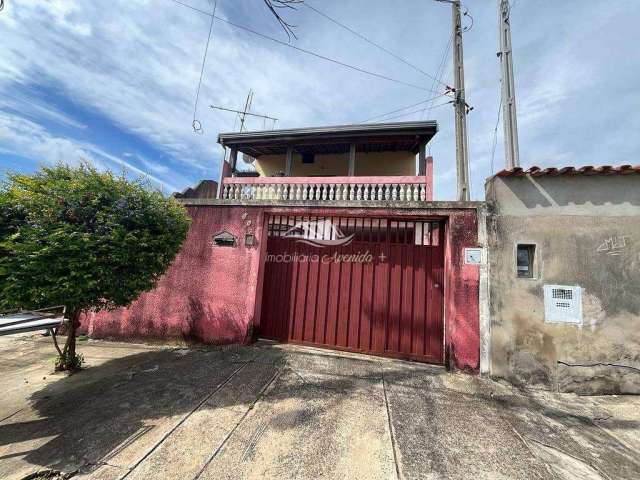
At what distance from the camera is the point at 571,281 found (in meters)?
3.90

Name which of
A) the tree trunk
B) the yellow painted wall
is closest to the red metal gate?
the tree trunk

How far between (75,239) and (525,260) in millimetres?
6105

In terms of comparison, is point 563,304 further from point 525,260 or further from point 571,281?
point 525,260

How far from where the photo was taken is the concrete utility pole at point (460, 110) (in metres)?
7.18

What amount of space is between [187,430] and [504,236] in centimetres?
480

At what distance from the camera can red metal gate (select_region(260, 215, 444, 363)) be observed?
15.5 ft

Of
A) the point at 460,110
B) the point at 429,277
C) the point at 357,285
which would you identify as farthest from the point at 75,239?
the point at 460,110

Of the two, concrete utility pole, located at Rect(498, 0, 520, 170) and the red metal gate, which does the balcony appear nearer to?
the red metal gate

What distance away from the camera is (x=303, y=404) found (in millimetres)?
3160

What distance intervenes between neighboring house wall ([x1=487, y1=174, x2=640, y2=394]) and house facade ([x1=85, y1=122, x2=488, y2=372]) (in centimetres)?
59

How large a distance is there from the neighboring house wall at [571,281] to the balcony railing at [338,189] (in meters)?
2.27

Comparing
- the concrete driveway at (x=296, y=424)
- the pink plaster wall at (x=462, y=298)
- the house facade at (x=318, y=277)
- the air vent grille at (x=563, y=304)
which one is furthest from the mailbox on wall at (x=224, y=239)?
the air vent grille at (x=563, y=304)

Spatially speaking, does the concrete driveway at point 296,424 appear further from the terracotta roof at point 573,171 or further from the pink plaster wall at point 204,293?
the terracotta roof at point 573,171

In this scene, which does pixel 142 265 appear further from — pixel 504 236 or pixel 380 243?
pixel 504 236
